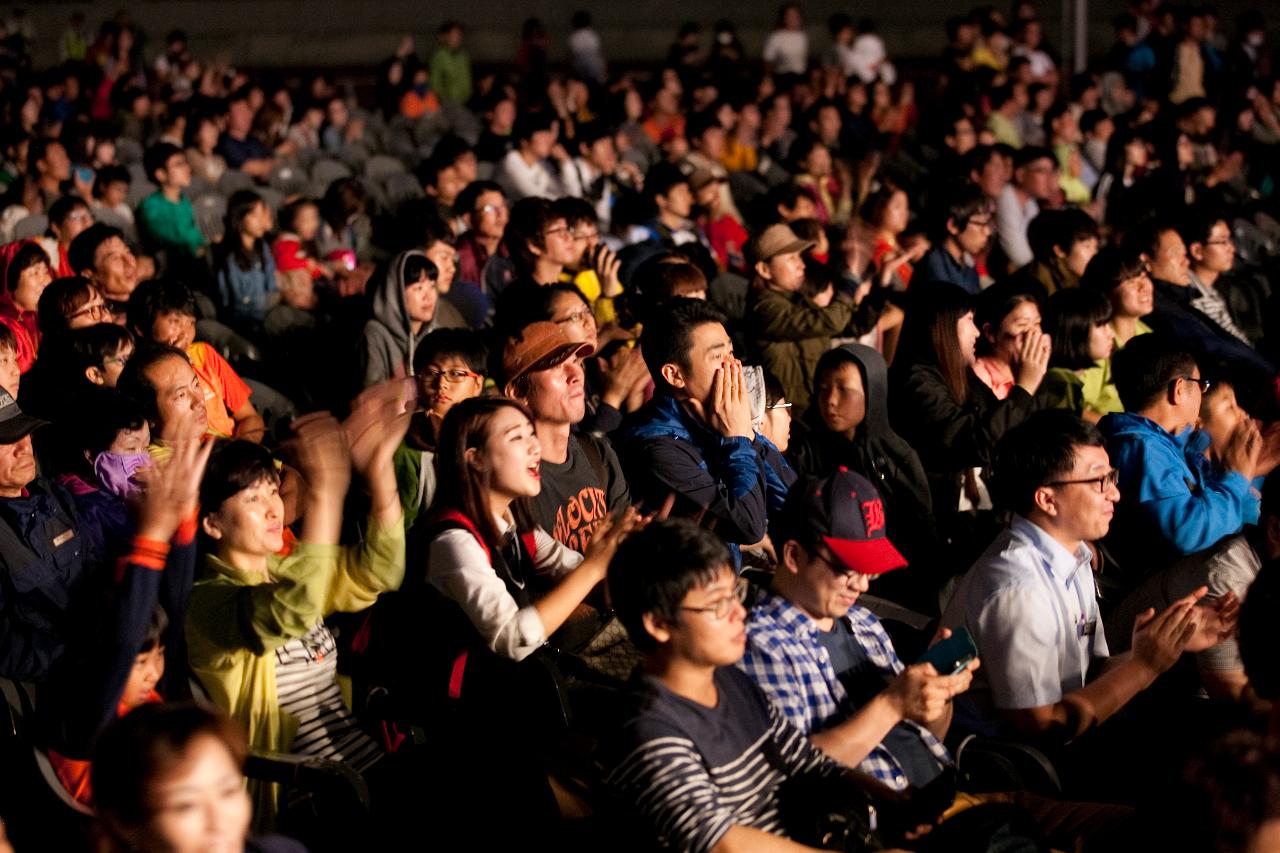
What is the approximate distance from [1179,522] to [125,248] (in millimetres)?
4673

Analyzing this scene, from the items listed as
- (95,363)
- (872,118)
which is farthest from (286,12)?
A: (95,363)

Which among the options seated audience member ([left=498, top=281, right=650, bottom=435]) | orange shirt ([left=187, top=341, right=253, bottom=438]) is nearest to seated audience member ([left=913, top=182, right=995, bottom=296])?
seated audience member ([left=498, top=281, right=650, bottom=435])

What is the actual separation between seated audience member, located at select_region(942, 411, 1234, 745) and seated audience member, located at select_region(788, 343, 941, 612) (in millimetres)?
1087

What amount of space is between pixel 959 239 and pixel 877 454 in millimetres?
2673

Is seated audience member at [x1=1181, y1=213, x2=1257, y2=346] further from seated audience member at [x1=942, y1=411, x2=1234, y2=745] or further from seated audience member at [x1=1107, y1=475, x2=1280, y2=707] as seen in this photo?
seated audience member at [x1=942, y1=411, x2=1234, y2=745]

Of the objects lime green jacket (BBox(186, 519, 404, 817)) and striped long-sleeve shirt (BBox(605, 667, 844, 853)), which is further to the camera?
lime green jacket (BBox(186, 519, 404, 817))

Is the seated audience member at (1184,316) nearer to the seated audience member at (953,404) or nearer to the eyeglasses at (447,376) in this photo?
the seated audience member at (953,404)

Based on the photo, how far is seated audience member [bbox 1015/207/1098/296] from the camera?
23.2 ft

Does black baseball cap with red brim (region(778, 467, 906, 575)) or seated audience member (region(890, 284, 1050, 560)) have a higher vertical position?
black baseball cap with red brim (region(778, 467, 906, 575))

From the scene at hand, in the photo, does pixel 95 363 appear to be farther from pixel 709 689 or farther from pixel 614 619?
pixel 709 689

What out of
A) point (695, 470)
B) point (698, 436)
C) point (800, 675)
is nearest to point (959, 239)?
point (698, 436)

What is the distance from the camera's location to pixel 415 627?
3387 millimetres

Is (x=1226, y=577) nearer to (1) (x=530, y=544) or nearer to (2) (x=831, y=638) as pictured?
(2) (x=831, y=638)

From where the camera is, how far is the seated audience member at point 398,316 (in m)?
5.80
